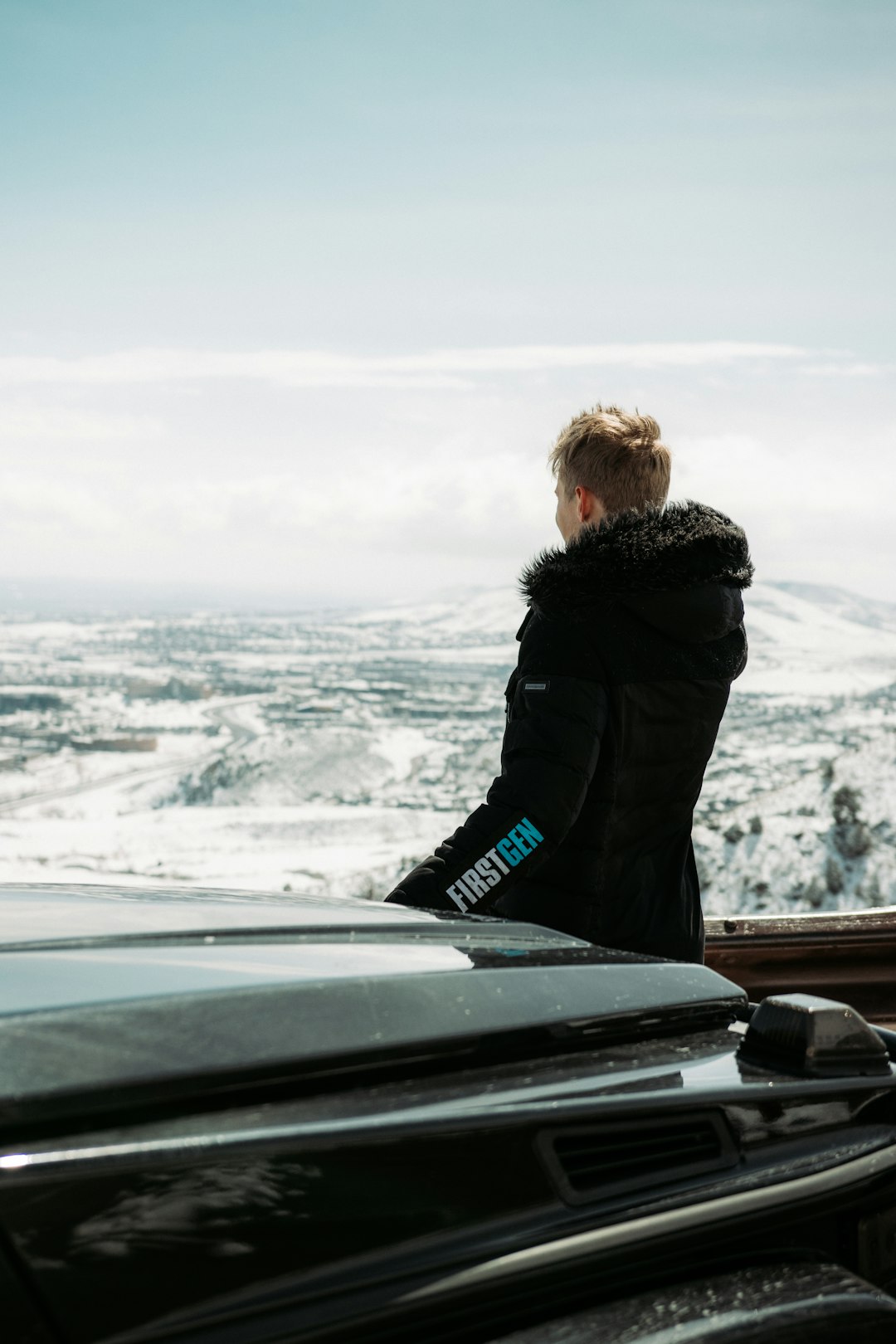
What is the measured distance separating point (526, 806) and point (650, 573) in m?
0.52

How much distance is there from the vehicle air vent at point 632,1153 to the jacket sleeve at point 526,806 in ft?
2.95

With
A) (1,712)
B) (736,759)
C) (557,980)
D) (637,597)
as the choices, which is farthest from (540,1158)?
(1,712)

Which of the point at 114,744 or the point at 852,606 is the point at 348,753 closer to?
the point at 114,744

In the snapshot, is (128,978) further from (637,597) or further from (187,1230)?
(637,597)

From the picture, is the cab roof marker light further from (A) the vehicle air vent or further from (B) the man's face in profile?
(B) the man's face in profile

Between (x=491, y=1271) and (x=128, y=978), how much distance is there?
400 millimetres

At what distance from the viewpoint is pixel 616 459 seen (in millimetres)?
2400

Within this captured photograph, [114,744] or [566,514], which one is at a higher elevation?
[566,514]

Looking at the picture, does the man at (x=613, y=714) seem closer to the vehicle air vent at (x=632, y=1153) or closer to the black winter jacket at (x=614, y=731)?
the black winter jacket at (x=614, y=731)

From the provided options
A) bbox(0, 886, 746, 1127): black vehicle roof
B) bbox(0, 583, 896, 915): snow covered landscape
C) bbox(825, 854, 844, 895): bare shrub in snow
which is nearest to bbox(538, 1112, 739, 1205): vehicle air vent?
bbox(0, 886, 746, 1127): black vehicle roof

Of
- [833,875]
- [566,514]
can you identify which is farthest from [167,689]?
[566,514]

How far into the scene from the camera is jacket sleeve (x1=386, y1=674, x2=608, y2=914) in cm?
207

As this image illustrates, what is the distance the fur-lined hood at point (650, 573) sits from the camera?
2.25m

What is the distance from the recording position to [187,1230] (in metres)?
0.86
